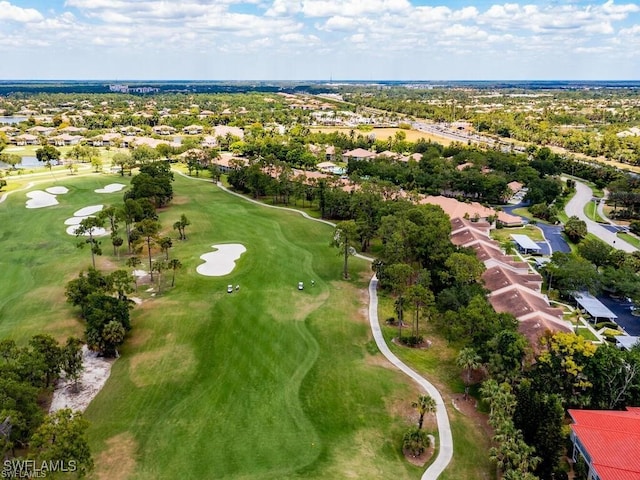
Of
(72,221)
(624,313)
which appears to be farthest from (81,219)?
(624,313)

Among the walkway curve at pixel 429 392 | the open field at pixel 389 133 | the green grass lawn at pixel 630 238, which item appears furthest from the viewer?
the open field at pixel 389 133

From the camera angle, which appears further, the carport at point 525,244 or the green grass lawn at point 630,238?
the green grass lawn at point 630,238

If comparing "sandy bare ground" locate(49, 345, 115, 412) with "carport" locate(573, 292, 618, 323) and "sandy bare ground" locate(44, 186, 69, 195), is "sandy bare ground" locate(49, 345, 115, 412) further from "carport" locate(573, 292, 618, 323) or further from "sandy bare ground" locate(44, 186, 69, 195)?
"sandy bare ground" locate(44, 186, 69, 195)

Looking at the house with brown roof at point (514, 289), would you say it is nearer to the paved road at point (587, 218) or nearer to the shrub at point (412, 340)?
the shrub at point (412, 340)

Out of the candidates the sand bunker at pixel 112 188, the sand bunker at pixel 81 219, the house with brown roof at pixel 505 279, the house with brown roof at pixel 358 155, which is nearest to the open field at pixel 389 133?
the house with brown roof at pixel 358 155

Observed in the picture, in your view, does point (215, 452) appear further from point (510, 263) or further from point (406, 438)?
point (510, 263)
